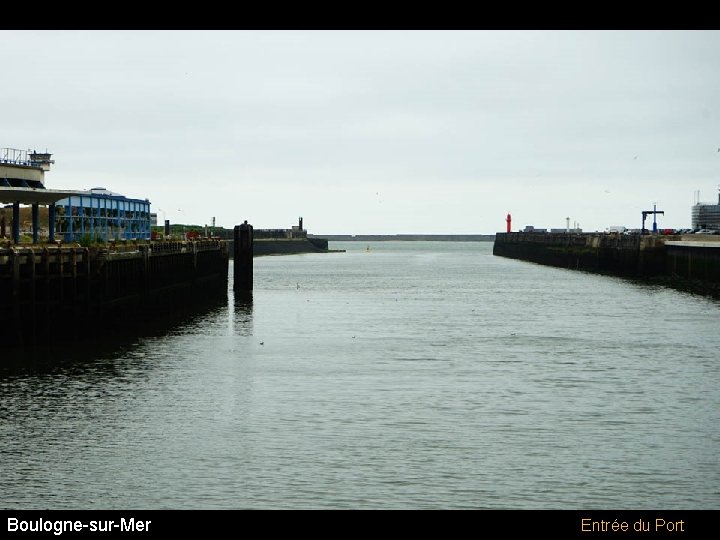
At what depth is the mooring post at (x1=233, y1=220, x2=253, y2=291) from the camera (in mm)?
96500

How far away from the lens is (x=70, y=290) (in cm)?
5366

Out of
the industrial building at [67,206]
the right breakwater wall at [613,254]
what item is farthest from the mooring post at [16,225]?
the right breakwater wall at [613,254]

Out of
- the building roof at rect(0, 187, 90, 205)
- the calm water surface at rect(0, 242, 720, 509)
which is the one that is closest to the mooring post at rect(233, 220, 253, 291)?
the building roof at rect(0, 187, 90, 205)

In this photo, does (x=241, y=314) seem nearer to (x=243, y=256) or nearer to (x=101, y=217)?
(x=101, y=217)

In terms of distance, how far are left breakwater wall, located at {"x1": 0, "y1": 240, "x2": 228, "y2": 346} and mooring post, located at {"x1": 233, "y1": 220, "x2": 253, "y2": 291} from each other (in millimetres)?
25730

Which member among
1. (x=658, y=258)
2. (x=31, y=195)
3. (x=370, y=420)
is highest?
(x=31, y=195)

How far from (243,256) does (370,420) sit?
67817mm

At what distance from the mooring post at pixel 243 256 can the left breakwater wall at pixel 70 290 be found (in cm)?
2573

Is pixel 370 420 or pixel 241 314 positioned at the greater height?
pixel 370 420

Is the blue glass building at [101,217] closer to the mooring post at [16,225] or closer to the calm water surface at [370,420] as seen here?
the mooring post at [16,225]

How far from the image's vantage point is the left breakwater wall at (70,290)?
4947 centimetres

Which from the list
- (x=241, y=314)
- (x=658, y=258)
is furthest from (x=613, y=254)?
(x=241, y=314)

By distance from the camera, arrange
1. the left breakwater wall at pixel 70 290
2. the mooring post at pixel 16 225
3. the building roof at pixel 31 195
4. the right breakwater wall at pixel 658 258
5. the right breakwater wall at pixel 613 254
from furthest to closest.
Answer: the right breakwater wall at pixel 613 254, the right breakwater wall at pixel 658 258, the mooring post at pixel 16 225, the building roof at pixel 31 195, the left breakwater wall at pixel 70 290
